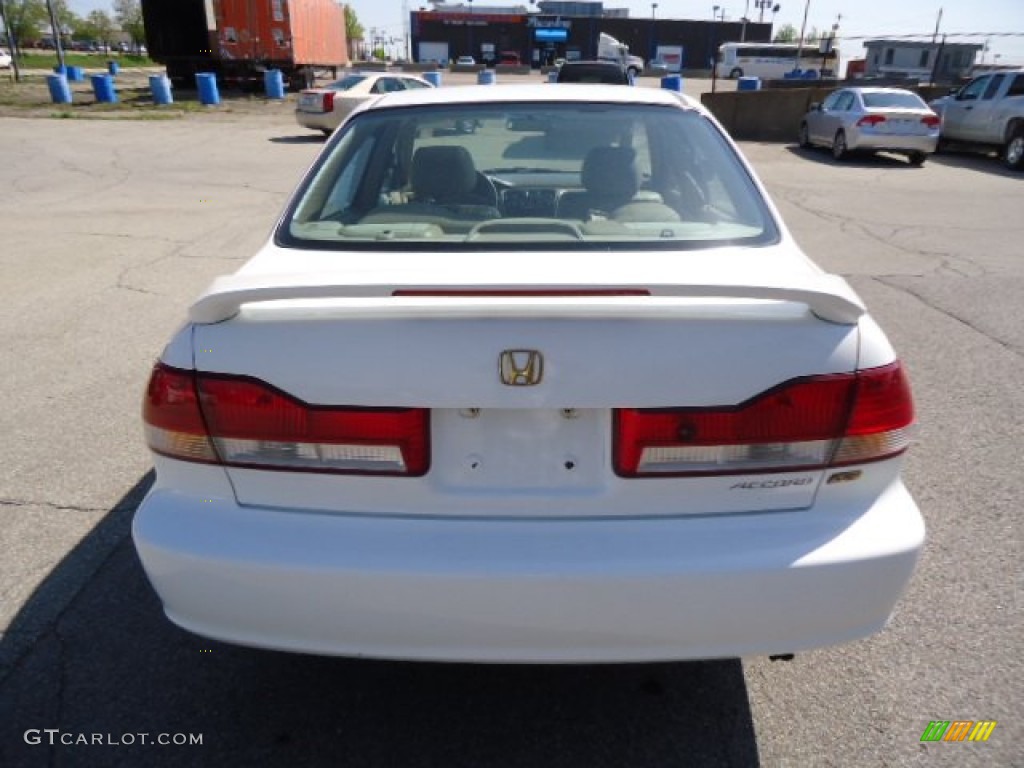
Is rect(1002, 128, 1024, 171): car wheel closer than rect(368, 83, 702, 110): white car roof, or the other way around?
rect(368, 83, 702, 110): white car roof

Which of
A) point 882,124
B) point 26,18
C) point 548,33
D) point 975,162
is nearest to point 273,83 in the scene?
point 882,124

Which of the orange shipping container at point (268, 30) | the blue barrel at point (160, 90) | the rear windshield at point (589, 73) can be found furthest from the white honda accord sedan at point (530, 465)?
the orange shipping container at point (268, 30)

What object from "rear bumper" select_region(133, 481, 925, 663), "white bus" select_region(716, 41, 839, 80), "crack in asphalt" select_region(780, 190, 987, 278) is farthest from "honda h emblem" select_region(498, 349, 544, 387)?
"white bus" select_region(716, 41, 839, 80)

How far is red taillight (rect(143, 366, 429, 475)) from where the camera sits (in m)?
1.81

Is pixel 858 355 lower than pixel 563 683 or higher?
higher

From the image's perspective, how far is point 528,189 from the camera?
3.50 m

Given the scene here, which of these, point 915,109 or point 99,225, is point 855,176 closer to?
point 915,109

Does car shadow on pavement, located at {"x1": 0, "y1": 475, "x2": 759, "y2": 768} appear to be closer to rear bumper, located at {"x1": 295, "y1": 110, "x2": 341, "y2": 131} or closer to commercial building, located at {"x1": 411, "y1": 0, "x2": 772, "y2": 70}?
rear bumper, located at {"x1": 295, "y1": 110, "x2": 341, "y2": 131}

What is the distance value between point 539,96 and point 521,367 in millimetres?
1793

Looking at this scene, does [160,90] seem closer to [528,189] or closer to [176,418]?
[528,189]

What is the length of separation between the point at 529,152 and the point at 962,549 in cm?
273

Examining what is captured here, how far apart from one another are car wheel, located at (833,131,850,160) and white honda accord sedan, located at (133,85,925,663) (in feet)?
55.7

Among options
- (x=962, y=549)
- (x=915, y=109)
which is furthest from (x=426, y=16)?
(x=962, y=549)

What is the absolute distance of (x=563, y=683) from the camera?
7.81ft
